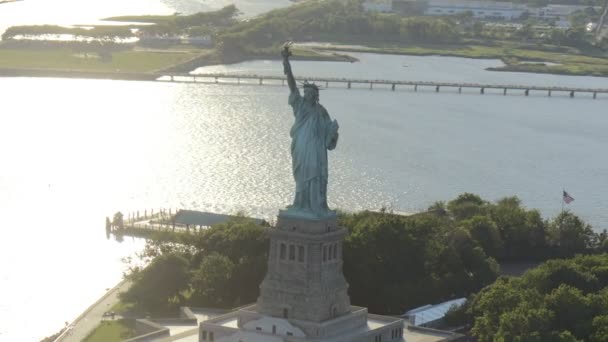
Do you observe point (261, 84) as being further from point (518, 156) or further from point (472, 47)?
point (472, 47)

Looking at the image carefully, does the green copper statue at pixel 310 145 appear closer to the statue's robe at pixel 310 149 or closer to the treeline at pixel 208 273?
the statue's robe at pixel 310 149

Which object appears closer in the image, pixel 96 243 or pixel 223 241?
pixel 223 241

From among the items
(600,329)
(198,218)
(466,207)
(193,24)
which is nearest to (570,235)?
(466,207)

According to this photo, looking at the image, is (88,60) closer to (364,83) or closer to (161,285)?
(364,83)

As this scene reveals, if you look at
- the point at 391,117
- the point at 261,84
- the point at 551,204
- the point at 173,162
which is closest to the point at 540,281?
the point at 551,204

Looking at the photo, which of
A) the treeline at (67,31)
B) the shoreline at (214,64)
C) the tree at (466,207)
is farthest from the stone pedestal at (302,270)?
the treeline at (67,31)
